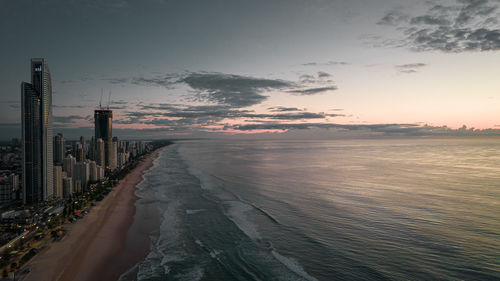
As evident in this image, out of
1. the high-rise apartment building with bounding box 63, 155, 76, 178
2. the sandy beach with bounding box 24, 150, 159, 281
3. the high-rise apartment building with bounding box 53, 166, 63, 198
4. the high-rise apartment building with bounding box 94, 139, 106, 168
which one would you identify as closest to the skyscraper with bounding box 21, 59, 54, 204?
the high-rise apartment building with bounding box 53, 166, 63, 198

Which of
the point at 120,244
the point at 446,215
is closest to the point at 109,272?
the point at 120,244

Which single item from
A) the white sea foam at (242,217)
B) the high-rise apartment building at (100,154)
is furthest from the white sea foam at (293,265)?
the high-rise apartment building at (100,154)

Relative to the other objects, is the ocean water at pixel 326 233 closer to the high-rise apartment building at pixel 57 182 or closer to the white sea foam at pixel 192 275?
the white sea foam at pixel 192 275

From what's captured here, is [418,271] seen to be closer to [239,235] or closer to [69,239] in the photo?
[239,235]

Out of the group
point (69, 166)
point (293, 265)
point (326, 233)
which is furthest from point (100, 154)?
point (293, 265)

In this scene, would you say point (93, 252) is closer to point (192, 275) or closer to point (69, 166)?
point (192, 275)
